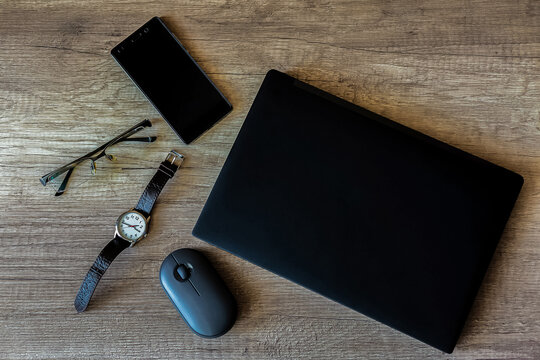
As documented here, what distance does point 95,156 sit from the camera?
92 cm

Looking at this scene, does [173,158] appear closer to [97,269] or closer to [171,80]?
[171,80]

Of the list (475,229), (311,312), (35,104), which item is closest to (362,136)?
(475,229)

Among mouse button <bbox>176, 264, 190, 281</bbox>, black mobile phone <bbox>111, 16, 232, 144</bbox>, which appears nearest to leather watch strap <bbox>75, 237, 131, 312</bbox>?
mouse button <bbox>176, 264, 190, 281</bbox>

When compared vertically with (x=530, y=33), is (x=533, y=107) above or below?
below

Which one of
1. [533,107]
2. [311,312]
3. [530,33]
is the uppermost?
[530,33]

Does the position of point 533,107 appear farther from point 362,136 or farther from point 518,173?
point 362,136

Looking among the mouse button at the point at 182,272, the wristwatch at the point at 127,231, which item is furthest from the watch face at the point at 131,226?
the mouse button at the point at 182,272

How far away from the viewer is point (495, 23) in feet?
3.00

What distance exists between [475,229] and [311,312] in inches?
13.8

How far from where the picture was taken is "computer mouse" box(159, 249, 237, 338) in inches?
34.6

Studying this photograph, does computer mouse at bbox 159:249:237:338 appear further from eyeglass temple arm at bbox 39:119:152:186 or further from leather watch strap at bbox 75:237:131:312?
eyeglass temple arm at bbox 39:119:152:186

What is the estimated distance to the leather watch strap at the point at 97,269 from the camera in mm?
897

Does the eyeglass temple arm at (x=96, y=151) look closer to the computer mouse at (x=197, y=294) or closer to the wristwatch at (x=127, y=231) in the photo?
the wristwatch at (x=127, y=231)

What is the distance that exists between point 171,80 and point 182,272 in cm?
37
